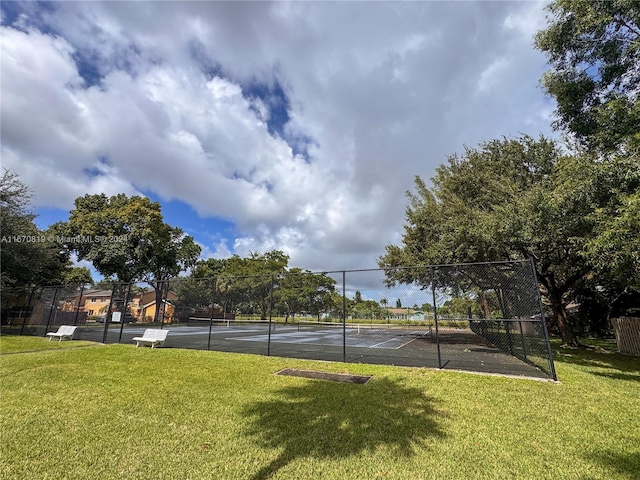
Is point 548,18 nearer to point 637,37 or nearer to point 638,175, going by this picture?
point 637,37

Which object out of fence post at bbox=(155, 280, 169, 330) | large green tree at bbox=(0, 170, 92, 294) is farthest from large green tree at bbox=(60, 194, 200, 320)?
fence post at bbox=(155, 280, 169, 330)

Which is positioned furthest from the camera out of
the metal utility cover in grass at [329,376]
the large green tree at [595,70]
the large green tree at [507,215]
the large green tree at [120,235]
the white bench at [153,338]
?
the large green tree at [120,235]

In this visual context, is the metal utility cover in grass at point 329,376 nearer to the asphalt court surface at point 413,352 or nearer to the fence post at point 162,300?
the asphalt court surface at point 413,352

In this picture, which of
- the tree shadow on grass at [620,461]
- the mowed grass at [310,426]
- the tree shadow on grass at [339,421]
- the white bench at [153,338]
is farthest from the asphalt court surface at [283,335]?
the tree shadow on grass at [620,461]

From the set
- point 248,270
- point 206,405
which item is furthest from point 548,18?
point 248,270

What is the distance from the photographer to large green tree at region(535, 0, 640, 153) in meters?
7.86

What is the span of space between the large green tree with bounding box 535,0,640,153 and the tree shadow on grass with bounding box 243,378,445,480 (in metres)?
7.70

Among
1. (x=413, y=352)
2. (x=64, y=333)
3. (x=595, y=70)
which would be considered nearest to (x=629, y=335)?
(x=413, y=352)

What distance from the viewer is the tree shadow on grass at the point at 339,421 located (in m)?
3.71

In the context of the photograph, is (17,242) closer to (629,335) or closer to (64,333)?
(64,333)

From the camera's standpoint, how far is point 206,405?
5258 mm

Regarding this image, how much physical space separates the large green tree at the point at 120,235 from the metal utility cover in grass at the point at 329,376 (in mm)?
29095

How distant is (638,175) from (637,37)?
4.22 metres

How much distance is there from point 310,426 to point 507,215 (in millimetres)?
10306
